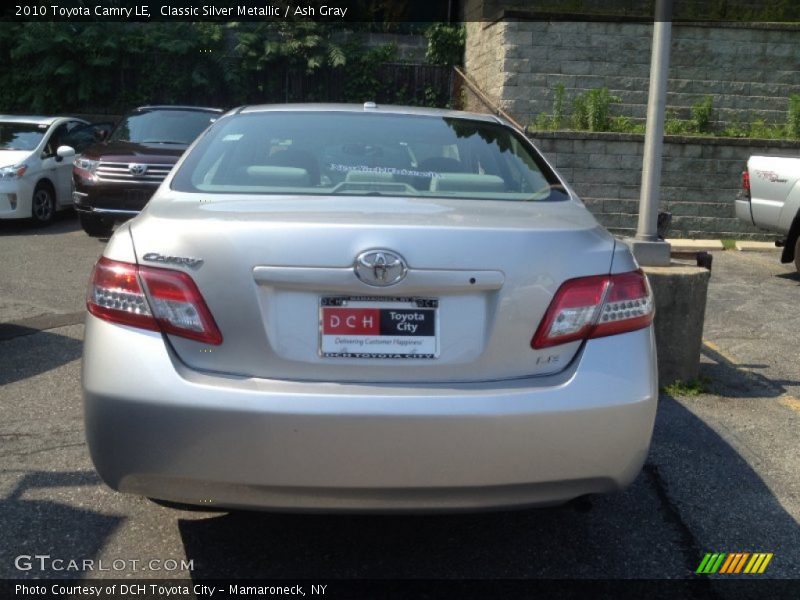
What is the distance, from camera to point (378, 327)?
2643mm

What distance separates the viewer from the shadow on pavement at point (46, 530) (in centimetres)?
310

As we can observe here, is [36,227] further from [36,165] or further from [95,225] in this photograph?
[95,225]

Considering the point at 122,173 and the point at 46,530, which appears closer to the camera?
the point at 46,530

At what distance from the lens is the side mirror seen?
41.2 ft

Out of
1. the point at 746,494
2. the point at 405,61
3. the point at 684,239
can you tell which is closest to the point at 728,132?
the point at 684,239

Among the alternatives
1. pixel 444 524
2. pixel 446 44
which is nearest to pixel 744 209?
pixel 444 524

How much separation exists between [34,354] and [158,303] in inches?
140

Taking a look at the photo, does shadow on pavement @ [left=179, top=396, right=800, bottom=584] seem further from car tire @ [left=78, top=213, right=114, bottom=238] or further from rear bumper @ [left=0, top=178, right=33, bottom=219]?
rear bumper @ [left=0, top=178, right=33, bottom=219]

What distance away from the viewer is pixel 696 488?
12.8 feet

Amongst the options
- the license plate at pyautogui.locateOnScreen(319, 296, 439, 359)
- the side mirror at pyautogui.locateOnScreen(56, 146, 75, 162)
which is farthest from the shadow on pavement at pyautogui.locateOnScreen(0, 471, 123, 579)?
the side mirror at pyautogui.locateOnScreen(56, 146, 75, 162)

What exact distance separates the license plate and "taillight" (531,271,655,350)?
33cm

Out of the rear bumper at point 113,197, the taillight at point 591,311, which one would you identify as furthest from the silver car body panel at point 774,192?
the taillight at point 591,311

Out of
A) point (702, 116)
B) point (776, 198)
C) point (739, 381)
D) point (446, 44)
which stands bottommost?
point (739, 381)

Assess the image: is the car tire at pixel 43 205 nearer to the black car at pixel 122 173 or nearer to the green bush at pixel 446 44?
the black car at pixel 122 173
